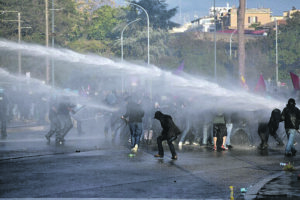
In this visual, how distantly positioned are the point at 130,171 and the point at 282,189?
13.3 feet

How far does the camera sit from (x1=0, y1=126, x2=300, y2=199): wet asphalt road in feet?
35.3

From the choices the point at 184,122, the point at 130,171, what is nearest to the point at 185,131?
the point at 184,122

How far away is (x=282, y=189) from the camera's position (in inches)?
426

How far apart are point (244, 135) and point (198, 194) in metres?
10.4

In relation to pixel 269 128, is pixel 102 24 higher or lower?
higher

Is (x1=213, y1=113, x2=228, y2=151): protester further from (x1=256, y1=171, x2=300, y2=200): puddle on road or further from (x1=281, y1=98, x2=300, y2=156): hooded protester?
(x1=256, y1=171, x2=300, y2=200): puddle on road

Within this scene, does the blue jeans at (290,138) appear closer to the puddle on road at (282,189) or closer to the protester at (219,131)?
the protester at (219,131)

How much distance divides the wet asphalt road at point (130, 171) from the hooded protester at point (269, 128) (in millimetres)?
322

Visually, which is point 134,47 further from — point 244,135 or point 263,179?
point 263,179

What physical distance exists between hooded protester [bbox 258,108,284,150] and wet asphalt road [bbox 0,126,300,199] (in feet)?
1.06

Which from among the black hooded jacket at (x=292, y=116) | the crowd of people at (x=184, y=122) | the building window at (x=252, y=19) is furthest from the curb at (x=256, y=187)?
the building window at (x=252, y=19)

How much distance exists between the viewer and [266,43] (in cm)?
7681

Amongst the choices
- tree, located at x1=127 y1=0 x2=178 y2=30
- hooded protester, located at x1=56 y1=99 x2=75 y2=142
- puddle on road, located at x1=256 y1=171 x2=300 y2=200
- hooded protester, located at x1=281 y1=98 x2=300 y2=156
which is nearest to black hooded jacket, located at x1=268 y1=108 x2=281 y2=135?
hooded protester, located at x1=281 y1=98 x2=300 y2=156

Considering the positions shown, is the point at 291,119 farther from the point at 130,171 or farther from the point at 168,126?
the point at 130,171
